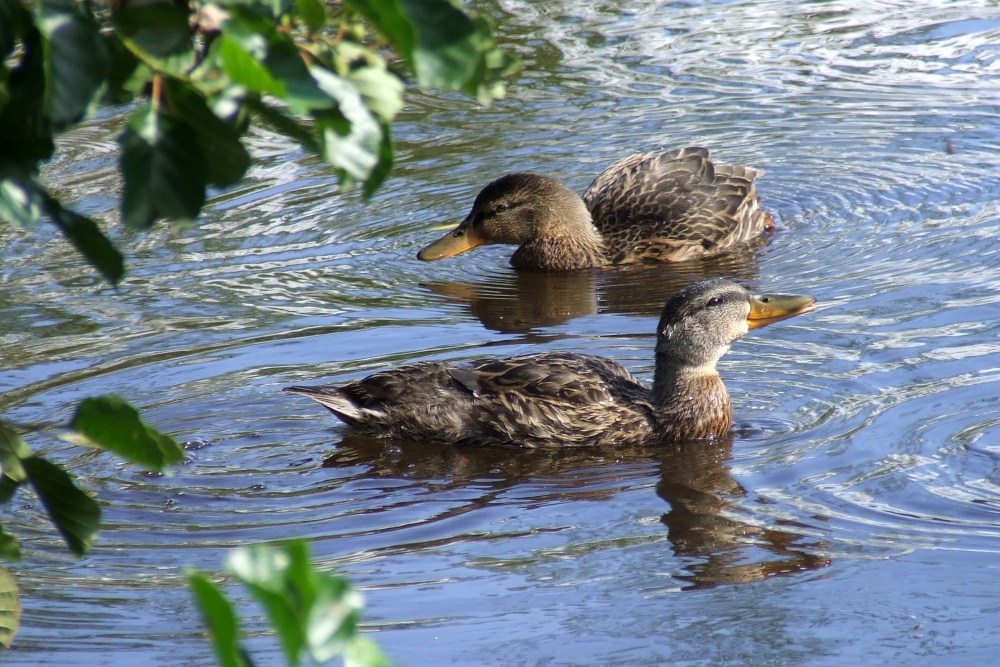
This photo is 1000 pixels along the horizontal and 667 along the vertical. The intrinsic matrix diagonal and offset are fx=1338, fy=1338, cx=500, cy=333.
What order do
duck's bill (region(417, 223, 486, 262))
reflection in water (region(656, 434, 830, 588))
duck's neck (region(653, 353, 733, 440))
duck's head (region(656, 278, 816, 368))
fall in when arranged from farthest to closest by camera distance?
duck's bill (region(417, 223, 486, 262)) → duck's head (region(656, 278, 816, 368)) → duck's neck (region(653, 353, 733, 440)) → reflection in water (region(656, 434, 830, 588))

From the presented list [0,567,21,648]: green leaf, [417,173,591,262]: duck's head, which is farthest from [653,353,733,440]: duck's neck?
[0,567,21,648]: green leaf

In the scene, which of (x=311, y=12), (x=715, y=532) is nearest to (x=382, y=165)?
(x=311, y=12)

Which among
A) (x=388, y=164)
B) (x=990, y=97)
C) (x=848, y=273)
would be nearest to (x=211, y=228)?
(x=848, y=273)

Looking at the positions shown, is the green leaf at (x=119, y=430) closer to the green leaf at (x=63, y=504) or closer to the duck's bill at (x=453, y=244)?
the green leaf at (x=63, y=504)

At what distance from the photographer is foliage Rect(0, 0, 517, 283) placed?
4.62ft

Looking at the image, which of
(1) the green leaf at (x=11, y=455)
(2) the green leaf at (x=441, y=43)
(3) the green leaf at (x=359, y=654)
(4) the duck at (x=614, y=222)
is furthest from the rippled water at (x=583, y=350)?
(3) the green leaf at (x=359, y=654)

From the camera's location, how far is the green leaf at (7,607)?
2.16 meters

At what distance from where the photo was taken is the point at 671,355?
6.87 metres

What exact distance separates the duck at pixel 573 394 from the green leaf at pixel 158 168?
193 inches

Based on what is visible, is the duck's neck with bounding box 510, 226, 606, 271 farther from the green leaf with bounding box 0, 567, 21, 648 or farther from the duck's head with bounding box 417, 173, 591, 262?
the green leaf with bounding box 0, 567, 21, 648

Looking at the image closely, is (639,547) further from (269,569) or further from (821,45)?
(821,45)

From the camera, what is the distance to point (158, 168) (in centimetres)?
154

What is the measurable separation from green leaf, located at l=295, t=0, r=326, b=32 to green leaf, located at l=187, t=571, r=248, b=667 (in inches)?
29.3

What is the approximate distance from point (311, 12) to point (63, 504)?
877 millimetres
